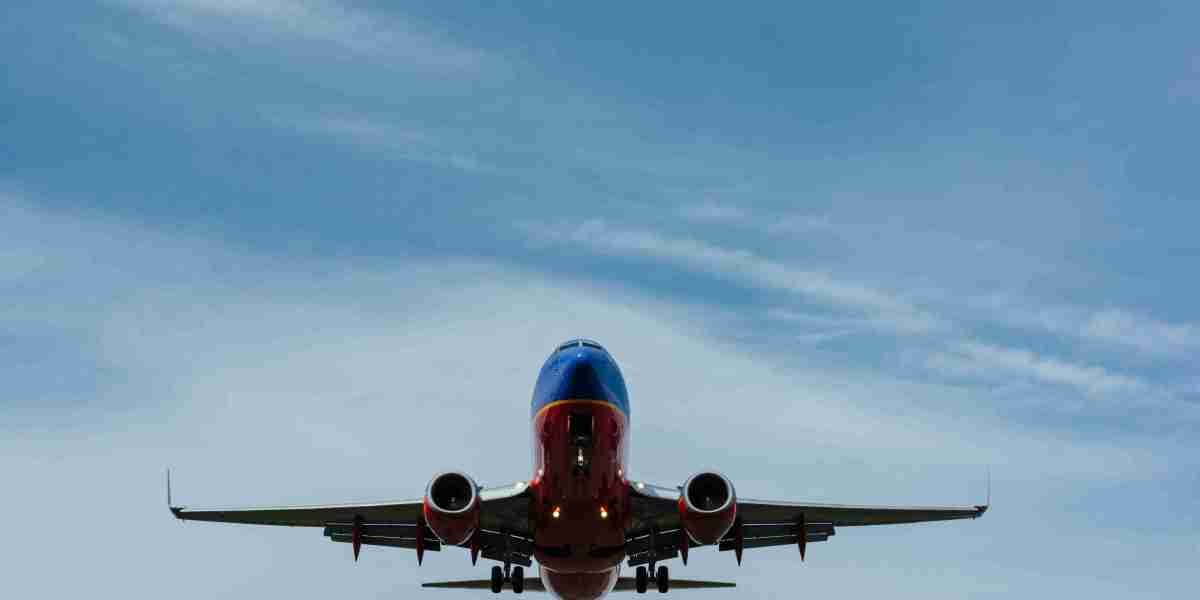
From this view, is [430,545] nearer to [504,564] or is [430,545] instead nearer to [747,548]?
[504,564]

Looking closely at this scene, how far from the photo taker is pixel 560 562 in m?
38.1

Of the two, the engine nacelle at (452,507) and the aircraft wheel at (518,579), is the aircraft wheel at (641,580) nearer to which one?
the aircraft wheel at (518,579)

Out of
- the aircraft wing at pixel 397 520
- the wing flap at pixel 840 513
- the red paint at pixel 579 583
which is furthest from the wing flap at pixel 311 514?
the wing flap at pixel 840 513

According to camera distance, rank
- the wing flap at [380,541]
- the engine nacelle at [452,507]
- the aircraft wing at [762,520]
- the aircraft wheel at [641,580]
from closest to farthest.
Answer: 1. the engine nacelle at [452,507]
2. the aircraft wing at [762,520]
3. the wing flap at [380,541]
4. the aircraft wheel at [641,580]

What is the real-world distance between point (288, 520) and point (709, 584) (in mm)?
12815

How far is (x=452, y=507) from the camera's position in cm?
3372

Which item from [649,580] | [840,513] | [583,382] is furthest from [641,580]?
[583,382]

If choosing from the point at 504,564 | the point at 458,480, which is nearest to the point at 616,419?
the point at 458,480

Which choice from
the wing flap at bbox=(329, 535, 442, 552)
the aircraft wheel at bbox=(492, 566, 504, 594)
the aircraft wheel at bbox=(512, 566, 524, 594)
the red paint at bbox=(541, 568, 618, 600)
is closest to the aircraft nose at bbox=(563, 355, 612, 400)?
the red paint at bbox=(541, 568, 618, 600)

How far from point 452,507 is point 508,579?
29.4 ft

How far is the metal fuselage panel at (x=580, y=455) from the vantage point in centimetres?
3338

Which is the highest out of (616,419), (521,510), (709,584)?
(616,419)

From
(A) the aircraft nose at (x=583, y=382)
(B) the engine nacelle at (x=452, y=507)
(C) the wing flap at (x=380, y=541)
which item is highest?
(A) the aircraft nose at (x=583, y=382)

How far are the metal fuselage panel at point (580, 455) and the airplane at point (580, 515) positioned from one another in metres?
0.03
